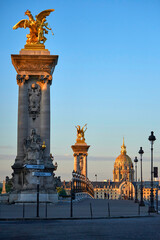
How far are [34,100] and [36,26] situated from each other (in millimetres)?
7680

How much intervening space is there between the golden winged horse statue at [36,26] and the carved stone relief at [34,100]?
4.65m

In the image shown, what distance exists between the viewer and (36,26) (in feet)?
174

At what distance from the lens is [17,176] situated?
4894cm

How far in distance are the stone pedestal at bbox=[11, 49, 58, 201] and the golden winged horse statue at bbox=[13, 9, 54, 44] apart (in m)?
1.88

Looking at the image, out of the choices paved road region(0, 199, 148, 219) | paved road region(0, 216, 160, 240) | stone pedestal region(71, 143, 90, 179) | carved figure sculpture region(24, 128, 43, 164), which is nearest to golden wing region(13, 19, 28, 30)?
carved figure sculpture region(24, 128, 43, 164)

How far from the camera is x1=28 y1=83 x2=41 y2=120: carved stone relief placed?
49.9m

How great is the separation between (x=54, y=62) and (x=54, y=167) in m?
9.51

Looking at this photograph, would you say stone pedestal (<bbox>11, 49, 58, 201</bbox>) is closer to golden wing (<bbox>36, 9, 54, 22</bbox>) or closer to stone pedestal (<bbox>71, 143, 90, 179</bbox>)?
golden wing (<bbox>36, 9, 54, 22</bbox>)

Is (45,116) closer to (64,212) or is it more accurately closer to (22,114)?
(22,114)

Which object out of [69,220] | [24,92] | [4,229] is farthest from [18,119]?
[4,229]

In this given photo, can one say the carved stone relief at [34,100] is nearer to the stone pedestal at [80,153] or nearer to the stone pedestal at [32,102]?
the stone pedestal at [32,102]

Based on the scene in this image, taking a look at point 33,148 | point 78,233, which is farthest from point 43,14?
point 78,233

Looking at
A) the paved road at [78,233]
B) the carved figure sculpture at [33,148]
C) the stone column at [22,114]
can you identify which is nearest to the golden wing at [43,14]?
the stone column at [22,114]

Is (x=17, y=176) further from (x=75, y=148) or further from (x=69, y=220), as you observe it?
(x=75, y=148)
